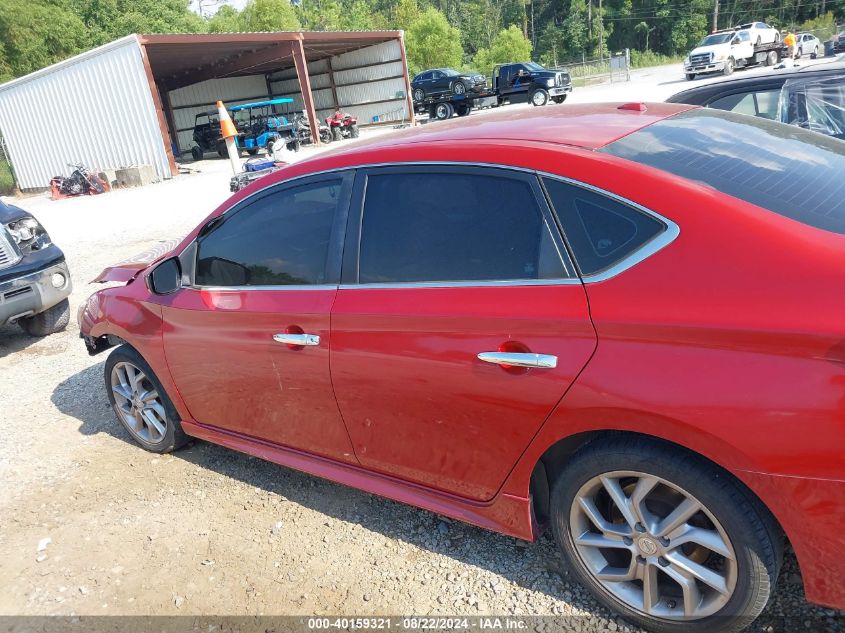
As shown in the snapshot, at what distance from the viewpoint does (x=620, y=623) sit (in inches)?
94.1

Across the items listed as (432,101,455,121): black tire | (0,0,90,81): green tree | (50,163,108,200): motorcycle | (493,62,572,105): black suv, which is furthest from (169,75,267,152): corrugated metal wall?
(493,62,572,105): black suv

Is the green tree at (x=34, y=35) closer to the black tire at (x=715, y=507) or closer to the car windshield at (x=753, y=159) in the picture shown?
the car windshield at (x=753, y=159)

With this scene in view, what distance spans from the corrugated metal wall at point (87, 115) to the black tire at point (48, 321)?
1581cm

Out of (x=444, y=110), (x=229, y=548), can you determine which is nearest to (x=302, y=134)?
(x=444, y=110)

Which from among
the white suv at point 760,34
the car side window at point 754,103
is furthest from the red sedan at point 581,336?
the white suv at point 760,34

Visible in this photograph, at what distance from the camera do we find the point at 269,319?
2.96m

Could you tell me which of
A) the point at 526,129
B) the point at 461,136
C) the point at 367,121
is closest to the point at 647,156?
the point at 526,129

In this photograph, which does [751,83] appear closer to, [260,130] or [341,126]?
[260,130]

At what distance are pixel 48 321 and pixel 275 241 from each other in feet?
15.6

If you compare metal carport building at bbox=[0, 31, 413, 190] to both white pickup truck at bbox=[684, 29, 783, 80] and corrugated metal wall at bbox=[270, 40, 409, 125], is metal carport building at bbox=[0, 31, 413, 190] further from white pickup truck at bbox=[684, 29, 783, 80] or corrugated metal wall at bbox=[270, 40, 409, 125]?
white pickup truck at bbox=[684, 29, 783, 80]

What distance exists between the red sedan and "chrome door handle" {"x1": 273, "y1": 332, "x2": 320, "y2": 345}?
1cm

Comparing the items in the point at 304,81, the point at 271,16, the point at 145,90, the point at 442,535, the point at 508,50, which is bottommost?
the point at 442,535

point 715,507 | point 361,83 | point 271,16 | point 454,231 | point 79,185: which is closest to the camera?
point 715,507

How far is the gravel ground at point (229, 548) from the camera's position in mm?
2676
